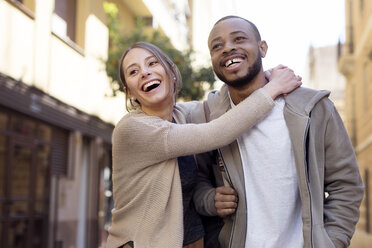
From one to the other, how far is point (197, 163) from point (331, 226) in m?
0.80

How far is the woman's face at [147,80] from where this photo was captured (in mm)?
2752

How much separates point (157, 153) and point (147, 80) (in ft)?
1.40

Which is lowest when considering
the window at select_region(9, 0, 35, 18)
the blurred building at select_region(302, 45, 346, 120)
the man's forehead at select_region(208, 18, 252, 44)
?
the man's forehead at select_region(208, 18, 252, 44)

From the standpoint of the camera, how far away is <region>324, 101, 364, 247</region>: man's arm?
8.25 ft

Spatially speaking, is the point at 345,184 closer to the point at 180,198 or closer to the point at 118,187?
the point at 180,198

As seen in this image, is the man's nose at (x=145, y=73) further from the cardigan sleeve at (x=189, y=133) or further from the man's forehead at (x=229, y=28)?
the man's forehead at (x=229, y=28)

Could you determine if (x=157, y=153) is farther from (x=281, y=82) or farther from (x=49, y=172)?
(x=49, y=172)

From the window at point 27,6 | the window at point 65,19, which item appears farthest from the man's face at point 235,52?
the window at point 65,19

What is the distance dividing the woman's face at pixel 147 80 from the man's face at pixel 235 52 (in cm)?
30

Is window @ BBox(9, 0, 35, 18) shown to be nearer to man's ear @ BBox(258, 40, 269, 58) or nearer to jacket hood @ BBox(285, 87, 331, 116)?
man's ear @ BBox(258, 40, 269, 58)

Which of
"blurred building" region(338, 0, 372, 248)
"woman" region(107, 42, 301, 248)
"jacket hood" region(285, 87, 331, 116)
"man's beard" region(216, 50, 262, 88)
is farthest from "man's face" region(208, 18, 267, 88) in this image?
"blurred building" region(338, 0, 372, 248)

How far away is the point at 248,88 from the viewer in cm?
279

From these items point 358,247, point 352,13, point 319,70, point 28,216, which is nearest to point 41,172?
point 28,216

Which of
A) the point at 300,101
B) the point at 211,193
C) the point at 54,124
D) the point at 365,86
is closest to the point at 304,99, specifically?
the point at 300,101
